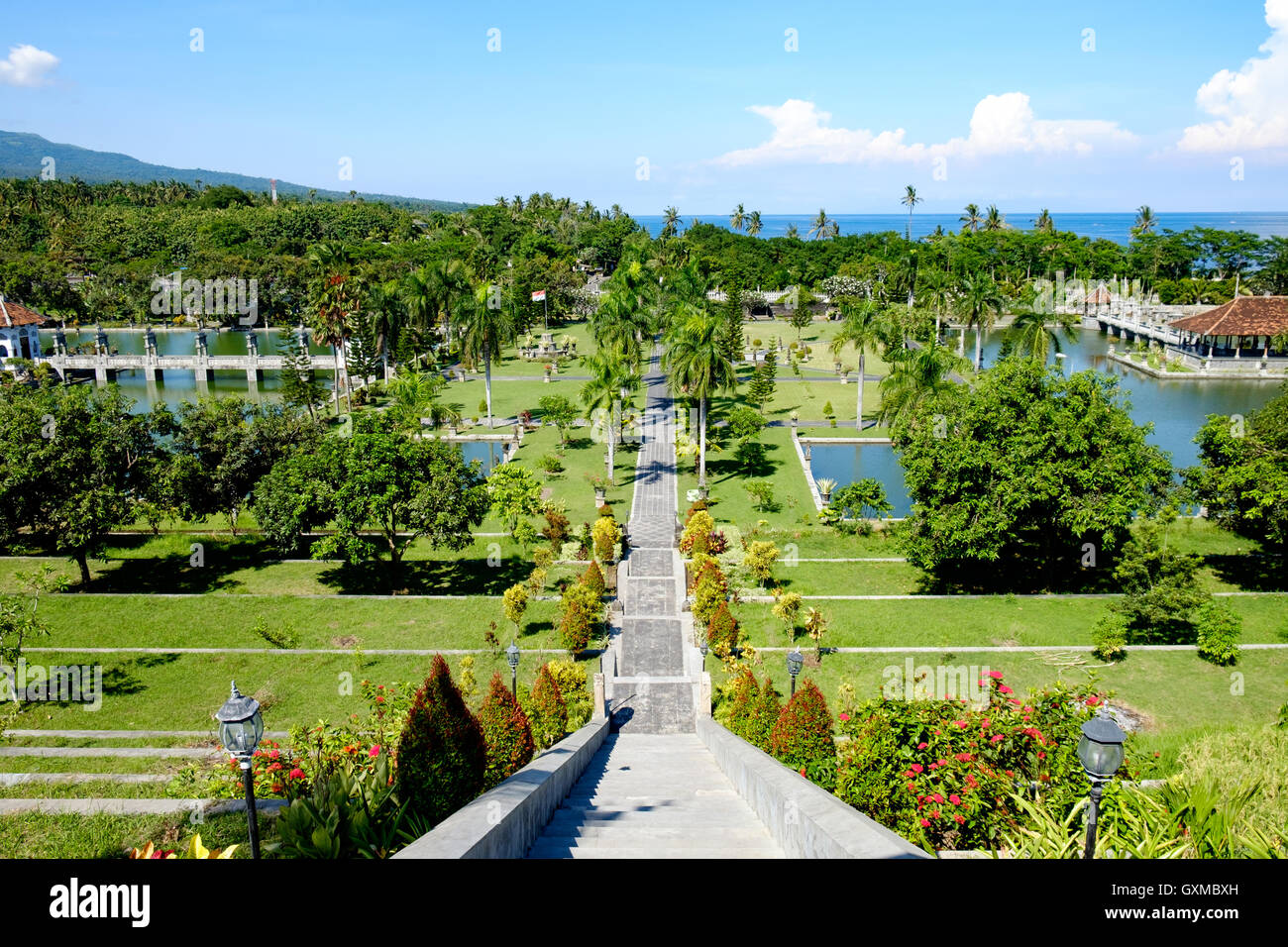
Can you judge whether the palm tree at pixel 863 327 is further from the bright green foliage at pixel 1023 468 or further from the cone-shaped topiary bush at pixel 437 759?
the cone-shaped topiary bush at pixel 437 759

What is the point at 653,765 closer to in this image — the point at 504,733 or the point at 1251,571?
the point at 504,733

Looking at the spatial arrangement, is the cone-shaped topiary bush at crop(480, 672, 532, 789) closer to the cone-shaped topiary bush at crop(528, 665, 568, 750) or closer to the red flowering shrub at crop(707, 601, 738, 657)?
the cone-shaped topiary bush at crop(528, 665, 568, 750)

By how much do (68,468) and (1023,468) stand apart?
75.3 ft

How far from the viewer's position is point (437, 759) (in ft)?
29.0

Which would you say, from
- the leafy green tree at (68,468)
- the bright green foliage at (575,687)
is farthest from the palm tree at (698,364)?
the leafy green tree at (68,468)

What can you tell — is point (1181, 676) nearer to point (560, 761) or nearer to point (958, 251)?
point (560, 761)

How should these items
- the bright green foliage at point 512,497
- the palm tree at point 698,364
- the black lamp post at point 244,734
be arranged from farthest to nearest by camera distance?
the palm tree at point 698,364 < the bright green foliage at point 512,497 < the black lamp post at point 244,734

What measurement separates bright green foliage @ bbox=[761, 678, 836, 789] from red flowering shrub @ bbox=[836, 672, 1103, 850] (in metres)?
0.70

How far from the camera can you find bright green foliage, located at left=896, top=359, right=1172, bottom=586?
64.2 ft

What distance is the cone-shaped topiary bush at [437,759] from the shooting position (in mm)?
8758

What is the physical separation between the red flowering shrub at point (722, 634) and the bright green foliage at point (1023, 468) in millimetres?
5368

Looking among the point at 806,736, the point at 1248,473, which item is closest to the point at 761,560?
the point at 806,736
